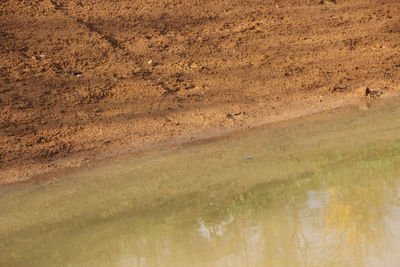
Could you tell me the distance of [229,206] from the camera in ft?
17.2

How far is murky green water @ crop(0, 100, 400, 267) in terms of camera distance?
447cm

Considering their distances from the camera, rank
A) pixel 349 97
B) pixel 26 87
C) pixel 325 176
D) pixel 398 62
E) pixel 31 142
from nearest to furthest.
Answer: pixel 325 176 → pixel 31 142 → pixel 26 87 → pixel 349 97 → pixel 398 62

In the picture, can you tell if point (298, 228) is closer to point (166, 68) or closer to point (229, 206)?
point (229, 206)

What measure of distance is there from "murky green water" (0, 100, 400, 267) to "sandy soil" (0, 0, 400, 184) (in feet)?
1.91

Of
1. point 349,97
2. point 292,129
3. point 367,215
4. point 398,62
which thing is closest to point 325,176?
point 367,215

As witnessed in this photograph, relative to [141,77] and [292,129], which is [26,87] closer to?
[141,77]

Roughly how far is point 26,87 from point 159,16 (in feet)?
8.38

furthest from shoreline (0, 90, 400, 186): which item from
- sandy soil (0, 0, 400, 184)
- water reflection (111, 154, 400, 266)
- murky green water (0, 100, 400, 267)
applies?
water reflection (111, 154, 400, 266)

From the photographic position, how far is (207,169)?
611cm

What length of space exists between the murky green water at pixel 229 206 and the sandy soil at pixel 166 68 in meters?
0.58

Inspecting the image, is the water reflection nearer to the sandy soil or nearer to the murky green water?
the murky green water

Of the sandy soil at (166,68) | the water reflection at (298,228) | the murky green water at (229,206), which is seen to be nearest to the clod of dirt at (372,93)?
the sandy soil at (166,68)

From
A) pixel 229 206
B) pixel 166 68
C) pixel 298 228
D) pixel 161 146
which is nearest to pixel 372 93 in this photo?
pixel 166 68

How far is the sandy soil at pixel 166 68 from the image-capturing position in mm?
7066
